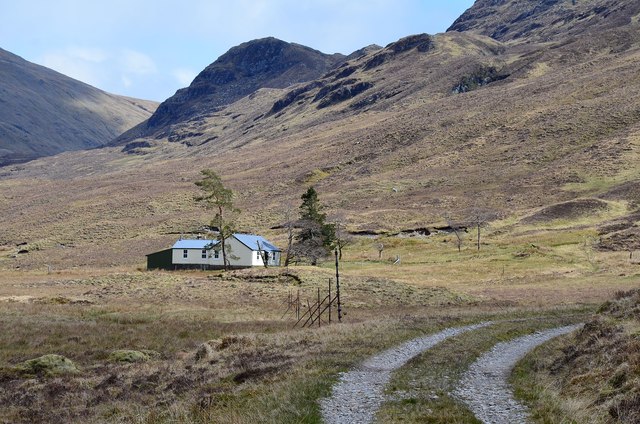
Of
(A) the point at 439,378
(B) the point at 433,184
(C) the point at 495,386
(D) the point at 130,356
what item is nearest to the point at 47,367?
(D) the point at 130,356

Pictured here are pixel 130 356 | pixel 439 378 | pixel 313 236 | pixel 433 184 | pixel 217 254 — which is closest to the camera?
pixel 439 378

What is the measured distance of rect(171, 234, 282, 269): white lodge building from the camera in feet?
270

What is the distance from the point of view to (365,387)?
15.6 m

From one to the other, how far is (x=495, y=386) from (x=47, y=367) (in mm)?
15580

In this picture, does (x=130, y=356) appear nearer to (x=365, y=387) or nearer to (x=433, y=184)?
(x=365, y=387)

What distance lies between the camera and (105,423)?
14.6m

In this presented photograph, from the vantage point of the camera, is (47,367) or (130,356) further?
(130,356)

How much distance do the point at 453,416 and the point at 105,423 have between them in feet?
25.1

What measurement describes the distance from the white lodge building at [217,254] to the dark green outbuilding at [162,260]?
0.46 m

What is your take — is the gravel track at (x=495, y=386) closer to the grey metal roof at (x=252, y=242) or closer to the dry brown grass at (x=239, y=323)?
the dry brown grass at (x=239, y=323)

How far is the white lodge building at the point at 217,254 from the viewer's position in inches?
3238

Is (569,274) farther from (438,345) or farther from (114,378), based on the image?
(114,378)

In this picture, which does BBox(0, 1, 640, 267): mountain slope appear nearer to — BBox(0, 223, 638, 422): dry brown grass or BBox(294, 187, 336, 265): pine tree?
BBox(0, 223, 638, 422): dry brown grass

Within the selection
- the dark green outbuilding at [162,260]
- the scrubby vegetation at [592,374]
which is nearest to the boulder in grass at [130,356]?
the scrubby vegetation at [592,374]
